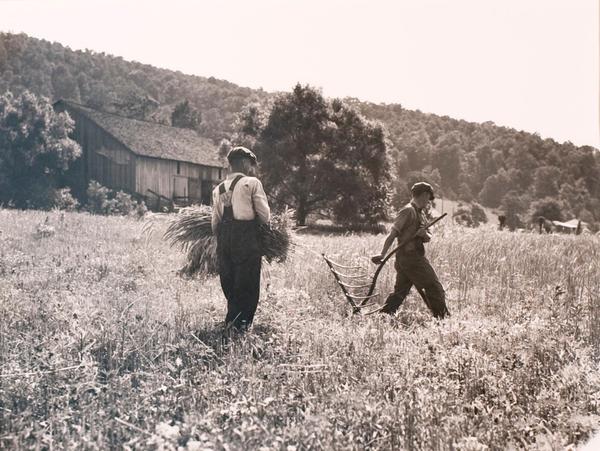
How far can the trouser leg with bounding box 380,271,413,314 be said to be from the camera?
695cm

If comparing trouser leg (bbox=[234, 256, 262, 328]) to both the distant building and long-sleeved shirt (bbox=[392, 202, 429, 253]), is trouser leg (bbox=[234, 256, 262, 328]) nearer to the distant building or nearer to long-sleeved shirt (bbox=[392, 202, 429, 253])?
long-sleeved shirt (bbox=[392, 202, 429, 253])

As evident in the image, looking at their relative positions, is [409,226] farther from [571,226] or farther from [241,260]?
[571,226]

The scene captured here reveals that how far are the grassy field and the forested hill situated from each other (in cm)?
4053

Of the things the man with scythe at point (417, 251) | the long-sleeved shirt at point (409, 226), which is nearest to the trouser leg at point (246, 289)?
the man with scythe at point (417, 251)

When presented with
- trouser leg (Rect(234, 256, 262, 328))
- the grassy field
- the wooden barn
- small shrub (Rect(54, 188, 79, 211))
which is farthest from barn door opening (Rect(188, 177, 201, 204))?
trouser leg (Rect(234, 256, 262, 328))

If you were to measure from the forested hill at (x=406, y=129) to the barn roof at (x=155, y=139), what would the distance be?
1184cm

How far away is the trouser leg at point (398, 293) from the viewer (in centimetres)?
695

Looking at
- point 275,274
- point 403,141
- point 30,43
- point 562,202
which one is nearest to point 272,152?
point 275,274

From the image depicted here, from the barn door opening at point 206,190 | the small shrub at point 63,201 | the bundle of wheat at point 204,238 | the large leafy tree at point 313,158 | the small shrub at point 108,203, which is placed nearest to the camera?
Result: the bundle of wheat at point 204,238

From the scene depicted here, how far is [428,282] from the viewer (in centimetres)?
665

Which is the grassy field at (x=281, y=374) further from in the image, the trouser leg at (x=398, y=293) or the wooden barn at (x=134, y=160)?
the wooden barn at (x=134, y=160)

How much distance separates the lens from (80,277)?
8453mm

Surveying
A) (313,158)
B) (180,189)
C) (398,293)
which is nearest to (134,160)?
(180,189)

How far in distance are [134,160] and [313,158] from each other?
41.0 ft
